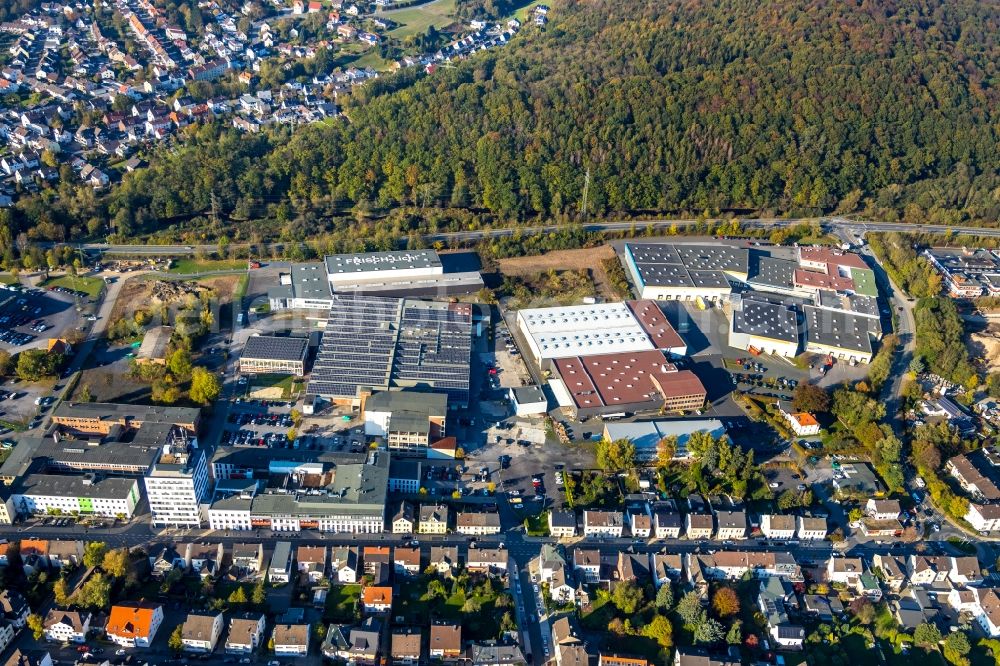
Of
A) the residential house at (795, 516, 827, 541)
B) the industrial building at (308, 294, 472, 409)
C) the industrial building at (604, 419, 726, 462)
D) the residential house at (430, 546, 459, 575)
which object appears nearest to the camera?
the residential house at (430, 546, 459, 575)

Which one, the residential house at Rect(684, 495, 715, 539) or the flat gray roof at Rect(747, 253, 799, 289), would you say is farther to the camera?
the flat gray roof at Rect(747, 253, 799, 289)

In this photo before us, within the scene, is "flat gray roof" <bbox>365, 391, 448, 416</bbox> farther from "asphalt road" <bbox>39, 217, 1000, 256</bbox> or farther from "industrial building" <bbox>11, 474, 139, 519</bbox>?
"asphalt road" <bbox>39, 217, 1000, 256</bbox>

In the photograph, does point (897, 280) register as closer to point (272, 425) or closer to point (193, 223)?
point (272, 425)

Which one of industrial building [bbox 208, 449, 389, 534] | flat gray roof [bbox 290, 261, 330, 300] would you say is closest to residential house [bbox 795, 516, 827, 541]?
industrial building [bbox 208, 449, 389, 534]

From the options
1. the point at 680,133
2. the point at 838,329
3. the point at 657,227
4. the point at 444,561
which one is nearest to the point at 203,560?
the point at 444,561

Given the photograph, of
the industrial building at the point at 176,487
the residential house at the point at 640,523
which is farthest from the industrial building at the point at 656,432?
the industrial building at the point at 176,487

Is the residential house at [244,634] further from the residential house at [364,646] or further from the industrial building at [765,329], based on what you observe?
the industrial building at [765,329]

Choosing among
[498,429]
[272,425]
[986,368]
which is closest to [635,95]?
[986,368]
